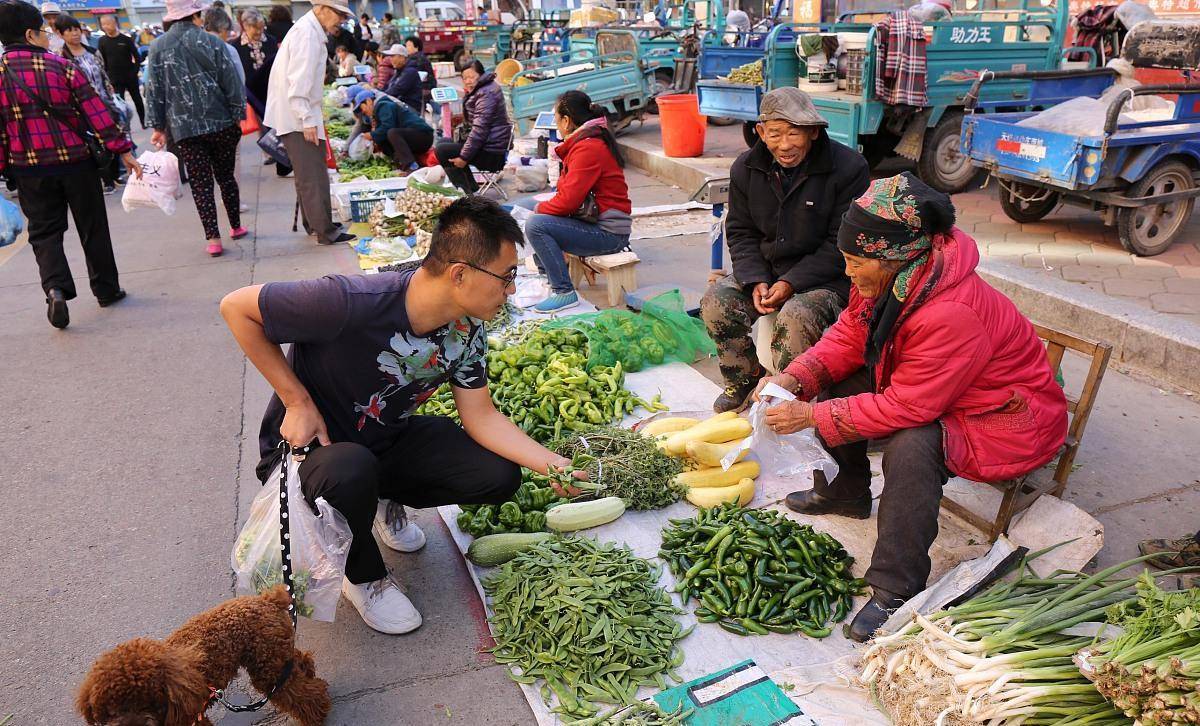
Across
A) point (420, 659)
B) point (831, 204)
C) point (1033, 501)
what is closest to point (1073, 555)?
point (1033, 501)

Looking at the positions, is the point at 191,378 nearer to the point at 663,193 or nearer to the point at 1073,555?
the point at 1073,555

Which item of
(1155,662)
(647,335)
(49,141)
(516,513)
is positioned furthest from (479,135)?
(1155,662)

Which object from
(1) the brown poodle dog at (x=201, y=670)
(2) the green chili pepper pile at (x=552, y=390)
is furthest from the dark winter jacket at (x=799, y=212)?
(1) the brown poodle dog at (x=201, y=670)

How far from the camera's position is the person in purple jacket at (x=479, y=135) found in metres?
8.43

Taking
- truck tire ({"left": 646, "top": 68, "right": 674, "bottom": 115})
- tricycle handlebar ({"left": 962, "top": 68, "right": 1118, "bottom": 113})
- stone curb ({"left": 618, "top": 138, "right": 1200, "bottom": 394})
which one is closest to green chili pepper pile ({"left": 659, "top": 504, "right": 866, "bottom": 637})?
Result: stone curb ({"left": 618, "top": 138, "right": 1200, "bottom": 394})

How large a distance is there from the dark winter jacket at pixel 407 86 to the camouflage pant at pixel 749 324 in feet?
28.2

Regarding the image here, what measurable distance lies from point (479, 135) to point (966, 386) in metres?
6.93

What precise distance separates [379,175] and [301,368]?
317 inches

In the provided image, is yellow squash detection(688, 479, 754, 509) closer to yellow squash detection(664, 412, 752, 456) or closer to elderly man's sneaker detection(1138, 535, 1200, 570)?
yellow squash detection(664, 412, 752, 456)

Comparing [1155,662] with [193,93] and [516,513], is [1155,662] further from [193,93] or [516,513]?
[193,93]

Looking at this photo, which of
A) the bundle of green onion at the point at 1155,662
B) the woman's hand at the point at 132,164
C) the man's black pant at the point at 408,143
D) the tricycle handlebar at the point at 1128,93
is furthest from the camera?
the man's black pant at the point at 408,143

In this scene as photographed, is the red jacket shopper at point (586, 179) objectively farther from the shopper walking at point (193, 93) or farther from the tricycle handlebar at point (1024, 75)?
the tricycle handlebar at point (1024, 75)

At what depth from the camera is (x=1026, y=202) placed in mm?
7109

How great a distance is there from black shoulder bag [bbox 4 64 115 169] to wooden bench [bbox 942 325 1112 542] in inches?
236
